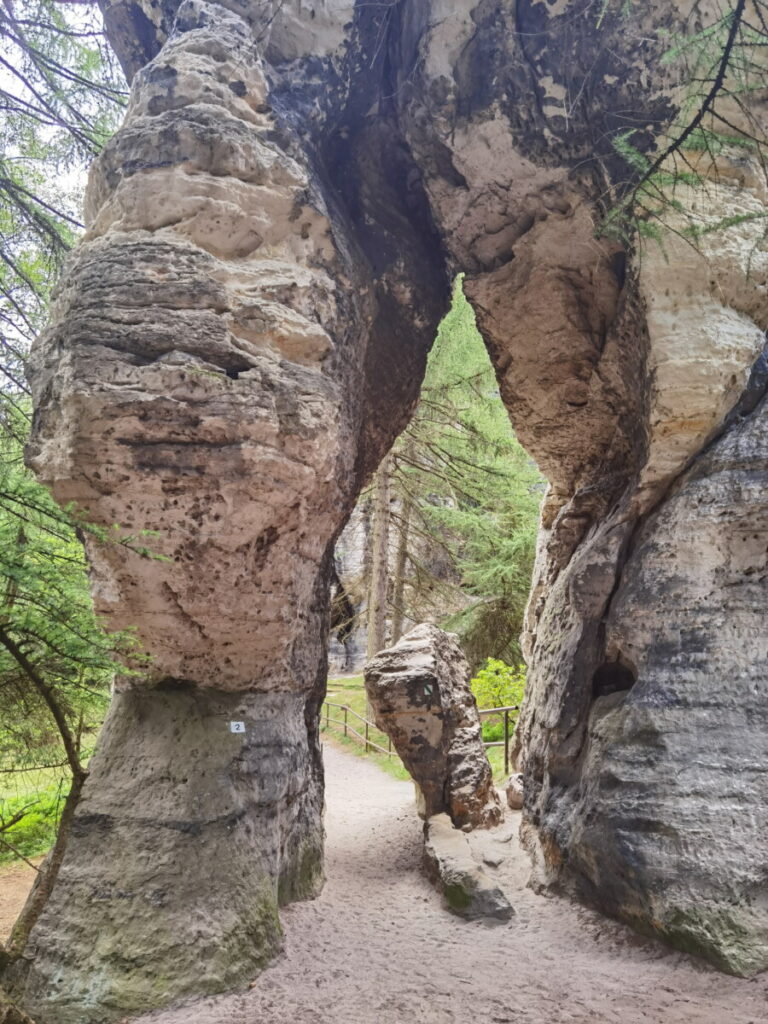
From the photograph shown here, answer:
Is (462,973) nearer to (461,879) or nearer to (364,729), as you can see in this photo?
(461,879)

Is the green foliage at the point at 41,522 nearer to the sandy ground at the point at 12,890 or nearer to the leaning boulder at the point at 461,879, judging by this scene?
the sandy ground at the point at 12,890

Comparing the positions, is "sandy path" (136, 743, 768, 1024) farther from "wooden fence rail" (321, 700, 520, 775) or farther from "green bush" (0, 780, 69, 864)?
"wooden fence rail" (321, 700, 520, 775)

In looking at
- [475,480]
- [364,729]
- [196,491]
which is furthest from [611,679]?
[364,729]

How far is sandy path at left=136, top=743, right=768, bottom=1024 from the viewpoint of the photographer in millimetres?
4023

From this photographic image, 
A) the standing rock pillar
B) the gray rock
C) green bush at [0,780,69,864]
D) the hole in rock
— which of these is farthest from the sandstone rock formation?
green bush at [0,780,69,864]

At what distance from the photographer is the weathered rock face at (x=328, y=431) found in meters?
4.79

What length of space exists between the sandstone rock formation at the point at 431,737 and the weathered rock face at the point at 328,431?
30.9 inches

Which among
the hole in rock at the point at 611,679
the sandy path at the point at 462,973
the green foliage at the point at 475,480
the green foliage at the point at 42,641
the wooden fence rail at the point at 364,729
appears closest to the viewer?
the green foliage at the point at 42,641

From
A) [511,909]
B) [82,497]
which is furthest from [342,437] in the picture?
[511,909]

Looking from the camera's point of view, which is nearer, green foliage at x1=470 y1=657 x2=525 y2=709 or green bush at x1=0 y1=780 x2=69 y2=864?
green bush at x1=0 y1=780 x2=69 y2=864

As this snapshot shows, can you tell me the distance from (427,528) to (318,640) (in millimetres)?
7891

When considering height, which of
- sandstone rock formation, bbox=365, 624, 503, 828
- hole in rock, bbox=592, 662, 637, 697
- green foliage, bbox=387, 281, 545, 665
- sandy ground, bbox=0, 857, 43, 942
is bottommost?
sandy ground, bbox=0, 857, 43, 942

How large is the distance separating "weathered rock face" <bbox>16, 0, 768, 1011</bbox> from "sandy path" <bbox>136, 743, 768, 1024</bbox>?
245 millimetres

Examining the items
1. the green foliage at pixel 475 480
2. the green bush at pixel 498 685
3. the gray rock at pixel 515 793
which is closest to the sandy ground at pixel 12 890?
the gray rock at pixel 515 793
